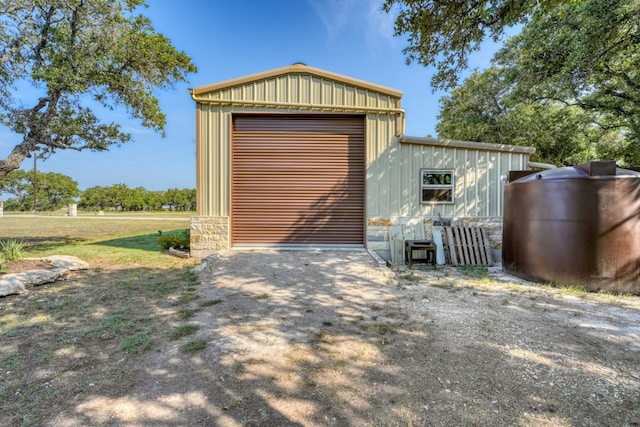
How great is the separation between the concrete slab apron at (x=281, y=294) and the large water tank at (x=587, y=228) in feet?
10.3

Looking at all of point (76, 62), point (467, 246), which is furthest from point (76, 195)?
point (467, 246)

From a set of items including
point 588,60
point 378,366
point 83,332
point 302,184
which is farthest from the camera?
point 588,60

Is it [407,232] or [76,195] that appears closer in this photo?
[407,232]

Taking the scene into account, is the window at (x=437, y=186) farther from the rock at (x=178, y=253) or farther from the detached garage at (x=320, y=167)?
the rock at (x=178, y=253)

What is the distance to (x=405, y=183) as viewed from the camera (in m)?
7.87

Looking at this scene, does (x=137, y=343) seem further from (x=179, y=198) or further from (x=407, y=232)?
(x=179, y=198)

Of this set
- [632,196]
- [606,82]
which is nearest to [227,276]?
[632,196]

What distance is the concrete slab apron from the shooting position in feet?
Result: 10.5

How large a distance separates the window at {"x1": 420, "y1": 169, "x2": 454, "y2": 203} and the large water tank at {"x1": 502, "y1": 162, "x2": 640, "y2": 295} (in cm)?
234

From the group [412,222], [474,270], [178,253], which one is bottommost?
[474,270]

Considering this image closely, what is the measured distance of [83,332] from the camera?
3229 millimetres

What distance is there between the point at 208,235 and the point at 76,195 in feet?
159

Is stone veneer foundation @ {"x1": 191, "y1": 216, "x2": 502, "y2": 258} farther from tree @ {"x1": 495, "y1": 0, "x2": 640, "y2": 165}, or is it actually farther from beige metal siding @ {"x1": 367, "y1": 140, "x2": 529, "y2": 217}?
tree @ {"x1": 495, "y1": 0, "x2": 640, "y2": 165}

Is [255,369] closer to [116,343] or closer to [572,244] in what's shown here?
[116,343]
